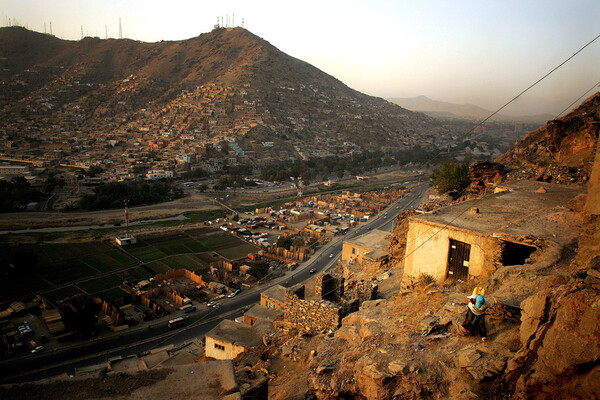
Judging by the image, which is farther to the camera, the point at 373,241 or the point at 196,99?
the point at 196,99

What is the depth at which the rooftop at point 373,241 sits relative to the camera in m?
13.4

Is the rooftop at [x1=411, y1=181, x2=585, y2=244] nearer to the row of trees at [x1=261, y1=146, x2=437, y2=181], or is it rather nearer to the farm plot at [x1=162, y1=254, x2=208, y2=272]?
the farm plot at [x1=162, y1=254, x2=208, y2=272]

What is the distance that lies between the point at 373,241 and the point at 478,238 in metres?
8.49

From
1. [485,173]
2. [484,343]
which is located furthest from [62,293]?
[484,343]

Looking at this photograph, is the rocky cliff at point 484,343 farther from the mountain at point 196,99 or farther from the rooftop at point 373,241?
the mountain at point 196,99

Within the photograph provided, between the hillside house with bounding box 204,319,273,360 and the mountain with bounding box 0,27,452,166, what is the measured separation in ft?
178

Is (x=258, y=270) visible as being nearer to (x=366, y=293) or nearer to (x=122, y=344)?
(x=122, y=344)

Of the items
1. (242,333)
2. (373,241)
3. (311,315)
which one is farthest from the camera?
(373,241)

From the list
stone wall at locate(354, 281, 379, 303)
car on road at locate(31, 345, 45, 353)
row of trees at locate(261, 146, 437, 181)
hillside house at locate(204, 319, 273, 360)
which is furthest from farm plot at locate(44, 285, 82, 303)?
row of trees at locate(261, 146, 437, 181)

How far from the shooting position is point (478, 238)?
5719 mm

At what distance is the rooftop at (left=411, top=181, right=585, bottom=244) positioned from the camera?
235 inches

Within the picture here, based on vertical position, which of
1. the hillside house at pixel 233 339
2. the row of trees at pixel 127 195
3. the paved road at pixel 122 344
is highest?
the hillside house at pixel 233 339

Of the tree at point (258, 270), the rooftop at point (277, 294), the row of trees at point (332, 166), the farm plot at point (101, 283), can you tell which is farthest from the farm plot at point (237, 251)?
the row of trees at point (332, 166)

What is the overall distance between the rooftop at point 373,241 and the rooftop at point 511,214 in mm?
5045
